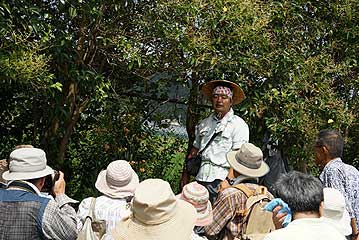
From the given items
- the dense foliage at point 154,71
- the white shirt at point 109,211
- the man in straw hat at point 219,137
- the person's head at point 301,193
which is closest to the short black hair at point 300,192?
the person's head at point 301,193

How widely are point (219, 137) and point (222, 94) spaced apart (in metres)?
0.37

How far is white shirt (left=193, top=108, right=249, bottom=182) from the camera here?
17.2ft

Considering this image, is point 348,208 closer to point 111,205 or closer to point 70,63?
point 111,205

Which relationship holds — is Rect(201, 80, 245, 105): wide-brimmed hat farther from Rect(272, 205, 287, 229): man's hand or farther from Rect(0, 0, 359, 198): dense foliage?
Rect(272, 205, 287, 229): man's hand

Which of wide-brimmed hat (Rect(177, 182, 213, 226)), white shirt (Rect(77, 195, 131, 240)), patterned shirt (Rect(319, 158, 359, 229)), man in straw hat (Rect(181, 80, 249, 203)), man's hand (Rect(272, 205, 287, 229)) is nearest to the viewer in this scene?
man's hand (Rect(272, 205, 287, 229))

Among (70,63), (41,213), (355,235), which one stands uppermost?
(70,63)

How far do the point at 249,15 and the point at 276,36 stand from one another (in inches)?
23.0

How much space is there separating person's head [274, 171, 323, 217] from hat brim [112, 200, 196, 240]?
1.52ft

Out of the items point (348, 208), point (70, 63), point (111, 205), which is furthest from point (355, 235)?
point (70, 63)

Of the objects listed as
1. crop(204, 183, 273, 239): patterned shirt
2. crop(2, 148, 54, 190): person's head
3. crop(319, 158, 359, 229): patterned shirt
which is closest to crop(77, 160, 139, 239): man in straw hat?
crop(2, 148, 54, 190): person's head

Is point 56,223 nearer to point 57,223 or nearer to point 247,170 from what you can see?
point 57,223

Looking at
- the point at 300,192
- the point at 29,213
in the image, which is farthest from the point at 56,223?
the point at 300,192

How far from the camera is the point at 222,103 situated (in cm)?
539

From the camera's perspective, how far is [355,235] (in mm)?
4531
